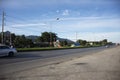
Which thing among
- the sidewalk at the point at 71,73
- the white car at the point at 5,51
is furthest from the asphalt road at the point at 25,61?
the sidewalk at the point at 71,73

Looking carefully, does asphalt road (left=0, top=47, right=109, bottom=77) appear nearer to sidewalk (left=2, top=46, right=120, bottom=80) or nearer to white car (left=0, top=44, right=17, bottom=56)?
white car (left=0, top=44, right=17, bottom=56)

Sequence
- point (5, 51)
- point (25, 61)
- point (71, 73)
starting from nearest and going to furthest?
1. point (71, 73)
2. point (25, 61)
3. point (5, 51)

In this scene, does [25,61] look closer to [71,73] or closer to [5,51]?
[5,51]

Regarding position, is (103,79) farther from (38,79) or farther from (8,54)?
(8,54)

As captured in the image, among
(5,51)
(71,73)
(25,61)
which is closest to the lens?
(71,73)

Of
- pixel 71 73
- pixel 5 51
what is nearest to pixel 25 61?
pixel 5 51

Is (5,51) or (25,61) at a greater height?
(5,51)

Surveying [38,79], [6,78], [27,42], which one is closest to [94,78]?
[38,79]

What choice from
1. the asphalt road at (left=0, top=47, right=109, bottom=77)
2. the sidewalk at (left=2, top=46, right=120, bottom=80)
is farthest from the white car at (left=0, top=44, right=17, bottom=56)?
the sidewalk at (left=2, top=46, right=120, bottom=80)

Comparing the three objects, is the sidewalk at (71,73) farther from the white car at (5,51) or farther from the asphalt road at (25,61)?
the white car at (5,51)

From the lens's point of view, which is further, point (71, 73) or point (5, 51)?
point (5, 51)

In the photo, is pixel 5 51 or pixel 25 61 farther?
pixel 5 51

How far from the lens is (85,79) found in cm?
923

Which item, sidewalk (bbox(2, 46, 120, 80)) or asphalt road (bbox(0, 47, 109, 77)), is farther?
asphalt road (bbox(0, 47, 109, 77))
